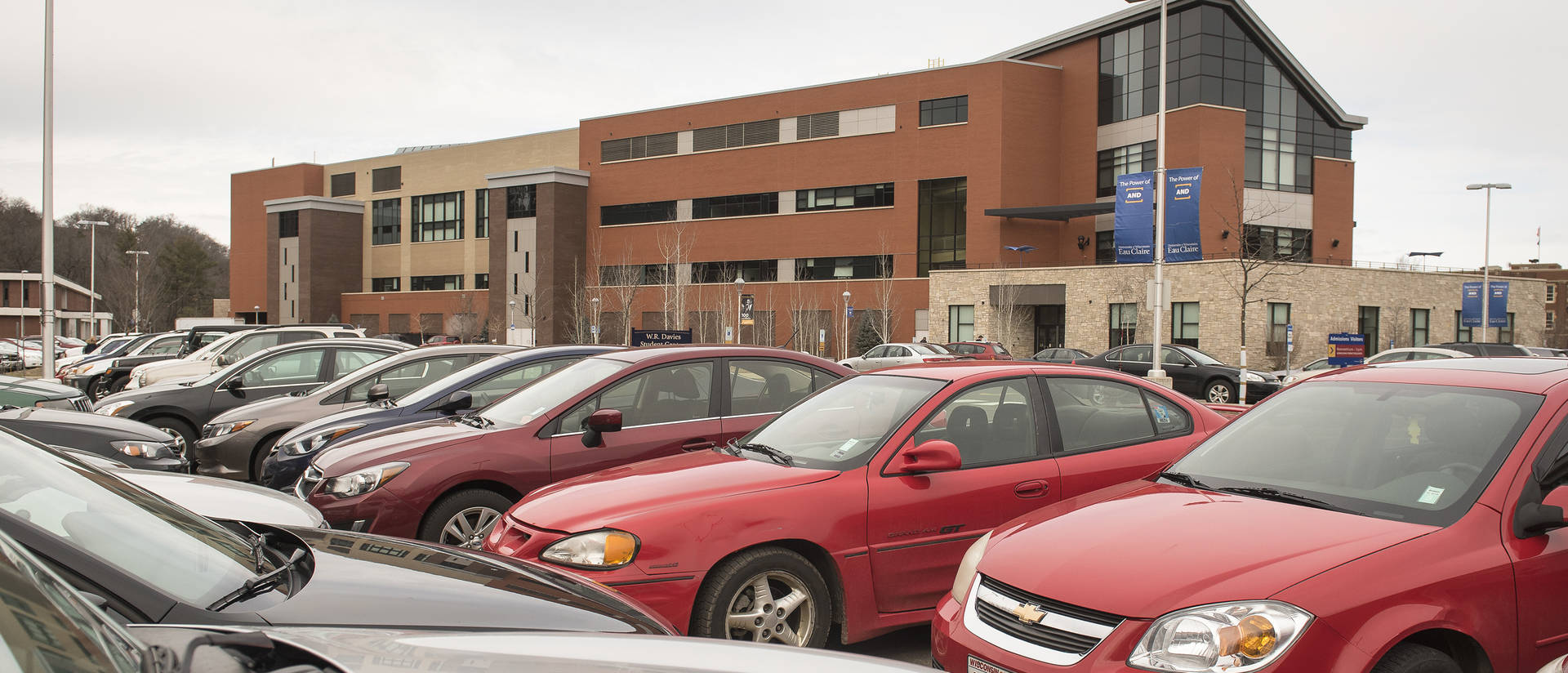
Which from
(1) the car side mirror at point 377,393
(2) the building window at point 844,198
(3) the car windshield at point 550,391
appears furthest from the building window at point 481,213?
(3) the car windshield at point 550,391

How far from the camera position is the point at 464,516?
21.5 ft

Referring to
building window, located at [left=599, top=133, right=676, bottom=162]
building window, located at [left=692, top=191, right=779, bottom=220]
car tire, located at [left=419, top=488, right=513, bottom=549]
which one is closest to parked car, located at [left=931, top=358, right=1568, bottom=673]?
car tire, located at [left=419, top=488, right=513, bottom=549]

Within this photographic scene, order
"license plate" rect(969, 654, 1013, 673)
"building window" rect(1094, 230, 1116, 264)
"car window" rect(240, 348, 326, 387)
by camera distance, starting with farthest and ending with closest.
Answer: "building window" rect(1094, 230, 1116, 264), "car window" rect(240, 348, 326, 387), "license plate" rect(969, 654, 1013, 673)

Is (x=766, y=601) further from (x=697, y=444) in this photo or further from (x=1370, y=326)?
(x=1370, y=326)

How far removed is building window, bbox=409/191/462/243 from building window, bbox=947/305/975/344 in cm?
4133

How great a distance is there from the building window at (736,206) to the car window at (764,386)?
5224 centimetres

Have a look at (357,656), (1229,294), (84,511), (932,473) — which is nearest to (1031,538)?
(932,473)

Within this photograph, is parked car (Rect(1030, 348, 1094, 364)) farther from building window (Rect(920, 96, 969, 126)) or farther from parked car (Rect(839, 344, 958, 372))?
building window (Rect(920, 96, 969, 126))

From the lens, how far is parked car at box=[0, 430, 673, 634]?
2.38 metres

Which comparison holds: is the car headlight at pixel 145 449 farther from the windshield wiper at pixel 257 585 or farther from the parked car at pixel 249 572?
the windshield wiper at pixel 257 585

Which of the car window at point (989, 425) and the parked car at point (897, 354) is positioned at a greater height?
the car window at point (989, 425)

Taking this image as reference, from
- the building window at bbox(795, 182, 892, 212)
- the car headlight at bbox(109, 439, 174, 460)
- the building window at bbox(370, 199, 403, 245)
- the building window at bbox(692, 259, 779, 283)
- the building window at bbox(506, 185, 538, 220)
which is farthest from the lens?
the building window at bbox(370, 199, 403, 245)

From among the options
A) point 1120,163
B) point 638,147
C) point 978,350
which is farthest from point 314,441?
point 638,147

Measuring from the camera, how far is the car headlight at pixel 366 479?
21.1 feet
